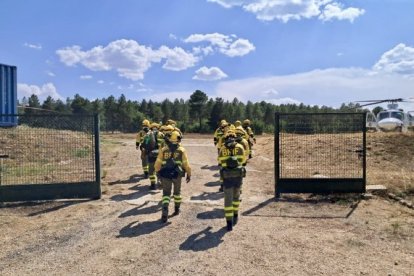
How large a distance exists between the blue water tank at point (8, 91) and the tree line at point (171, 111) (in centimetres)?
4001

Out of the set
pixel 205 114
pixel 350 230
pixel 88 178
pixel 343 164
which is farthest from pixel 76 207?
pixel 205 114

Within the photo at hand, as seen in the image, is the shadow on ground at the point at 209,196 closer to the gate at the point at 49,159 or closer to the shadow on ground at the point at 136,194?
the shadow on ground at the point at 136,194

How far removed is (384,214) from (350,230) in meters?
1.64

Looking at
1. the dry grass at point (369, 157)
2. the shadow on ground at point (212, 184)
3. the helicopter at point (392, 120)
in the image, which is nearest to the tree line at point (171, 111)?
the helicopter at point (392, 120)

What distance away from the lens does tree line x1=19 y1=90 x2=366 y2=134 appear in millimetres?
68125

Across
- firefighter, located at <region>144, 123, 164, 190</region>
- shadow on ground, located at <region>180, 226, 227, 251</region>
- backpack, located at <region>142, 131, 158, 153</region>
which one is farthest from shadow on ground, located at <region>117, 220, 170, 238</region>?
backpack, located at <region>142, 131, 158, 153</region>

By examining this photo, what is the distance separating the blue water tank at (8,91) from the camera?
1848 centimetres

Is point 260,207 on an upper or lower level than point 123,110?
lower

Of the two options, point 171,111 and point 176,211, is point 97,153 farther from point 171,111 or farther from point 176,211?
point 171,111

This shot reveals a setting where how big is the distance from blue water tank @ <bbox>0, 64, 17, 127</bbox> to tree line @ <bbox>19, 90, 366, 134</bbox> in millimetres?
40010

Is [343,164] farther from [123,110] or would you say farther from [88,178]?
[123,110]

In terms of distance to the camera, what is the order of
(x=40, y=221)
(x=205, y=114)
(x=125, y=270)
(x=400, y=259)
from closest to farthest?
(x=125, y=270)
(x=400, y=259)
(x=40, y=221)
(x=205, y=114)

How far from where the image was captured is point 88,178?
13.9 meters

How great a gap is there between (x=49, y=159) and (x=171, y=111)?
268 feet
